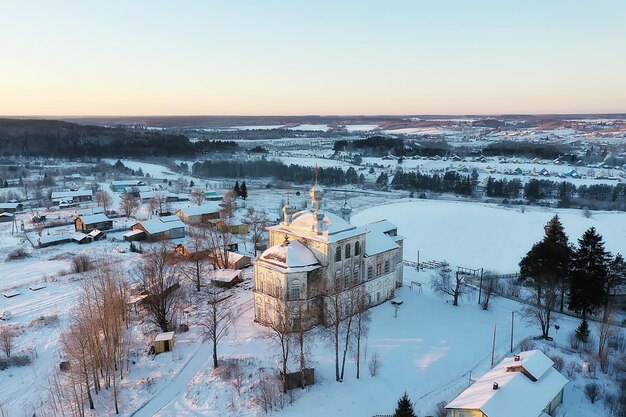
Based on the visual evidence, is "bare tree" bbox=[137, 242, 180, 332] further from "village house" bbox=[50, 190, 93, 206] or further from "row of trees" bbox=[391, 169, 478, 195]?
"row of trees" bbox=[391, 169, 478, 195]

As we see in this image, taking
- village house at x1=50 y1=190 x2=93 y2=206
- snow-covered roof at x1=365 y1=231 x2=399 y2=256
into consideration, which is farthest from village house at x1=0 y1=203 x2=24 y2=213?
snow-covered roof at x1=365 y1=231 x2=399 y2=256

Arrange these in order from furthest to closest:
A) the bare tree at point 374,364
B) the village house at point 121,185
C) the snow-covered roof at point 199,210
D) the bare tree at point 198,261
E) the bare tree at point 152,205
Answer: the village house at point 121,185, the bare tree at point 152,205, the snow-covered roof at point 199,210, the bare tree at point 198,261, the bare tree at point 374,364

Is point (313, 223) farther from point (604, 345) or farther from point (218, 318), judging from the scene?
point (604, 345)

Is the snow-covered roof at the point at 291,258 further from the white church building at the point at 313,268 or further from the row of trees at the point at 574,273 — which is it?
the row of trees at the point at 574,273

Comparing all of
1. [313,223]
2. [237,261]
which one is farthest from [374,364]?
[237,261]

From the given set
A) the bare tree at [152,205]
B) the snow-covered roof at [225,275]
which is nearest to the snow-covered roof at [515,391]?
the snow-covered roof at [225,275]

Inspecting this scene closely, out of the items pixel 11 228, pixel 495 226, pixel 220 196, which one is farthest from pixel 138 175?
pixel 495 226

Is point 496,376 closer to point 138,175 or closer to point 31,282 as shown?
point 31,282
